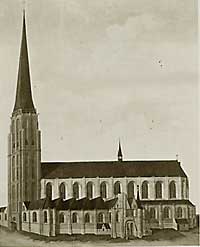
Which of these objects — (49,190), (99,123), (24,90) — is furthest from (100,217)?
(24,90)

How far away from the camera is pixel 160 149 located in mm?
2457

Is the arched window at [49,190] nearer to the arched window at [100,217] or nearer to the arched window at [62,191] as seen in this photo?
the arched window at [62,191]

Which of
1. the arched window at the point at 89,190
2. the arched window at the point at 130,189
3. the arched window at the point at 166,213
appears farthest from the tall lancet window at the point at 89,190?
the arched window at the point at 166,213

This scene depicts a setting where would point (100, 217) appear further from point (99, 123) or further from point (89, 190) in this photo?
point (99, 123)

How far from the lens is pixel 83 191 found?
2.43 m

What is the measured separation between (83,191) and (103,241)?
0.17m

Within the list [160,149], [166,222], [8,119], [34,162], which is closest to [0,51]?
[8,119]

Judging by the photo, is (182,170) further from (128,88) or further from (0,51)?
(0,51)

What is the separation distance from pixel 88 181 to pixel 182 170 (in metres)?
0.30

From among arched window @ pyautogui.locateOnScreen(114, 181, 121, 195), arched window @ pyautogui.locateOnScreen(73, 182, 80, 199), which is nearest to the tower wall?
arched window @ pyautogui.locateOnScreen(73, 182, 80, 199)

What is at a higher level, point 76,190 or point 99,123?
point 99,123

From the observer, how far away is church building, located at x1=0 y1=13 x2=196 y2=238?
241 centimetres

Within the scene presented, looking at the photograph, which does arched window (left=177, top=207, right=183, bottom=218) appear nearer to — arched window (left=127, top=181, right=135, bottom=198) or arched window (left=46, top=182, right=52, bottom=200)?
arched window (left=127, top=181, right=135, bottom=198)

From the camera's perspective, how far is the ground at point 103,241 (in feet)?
7.81
